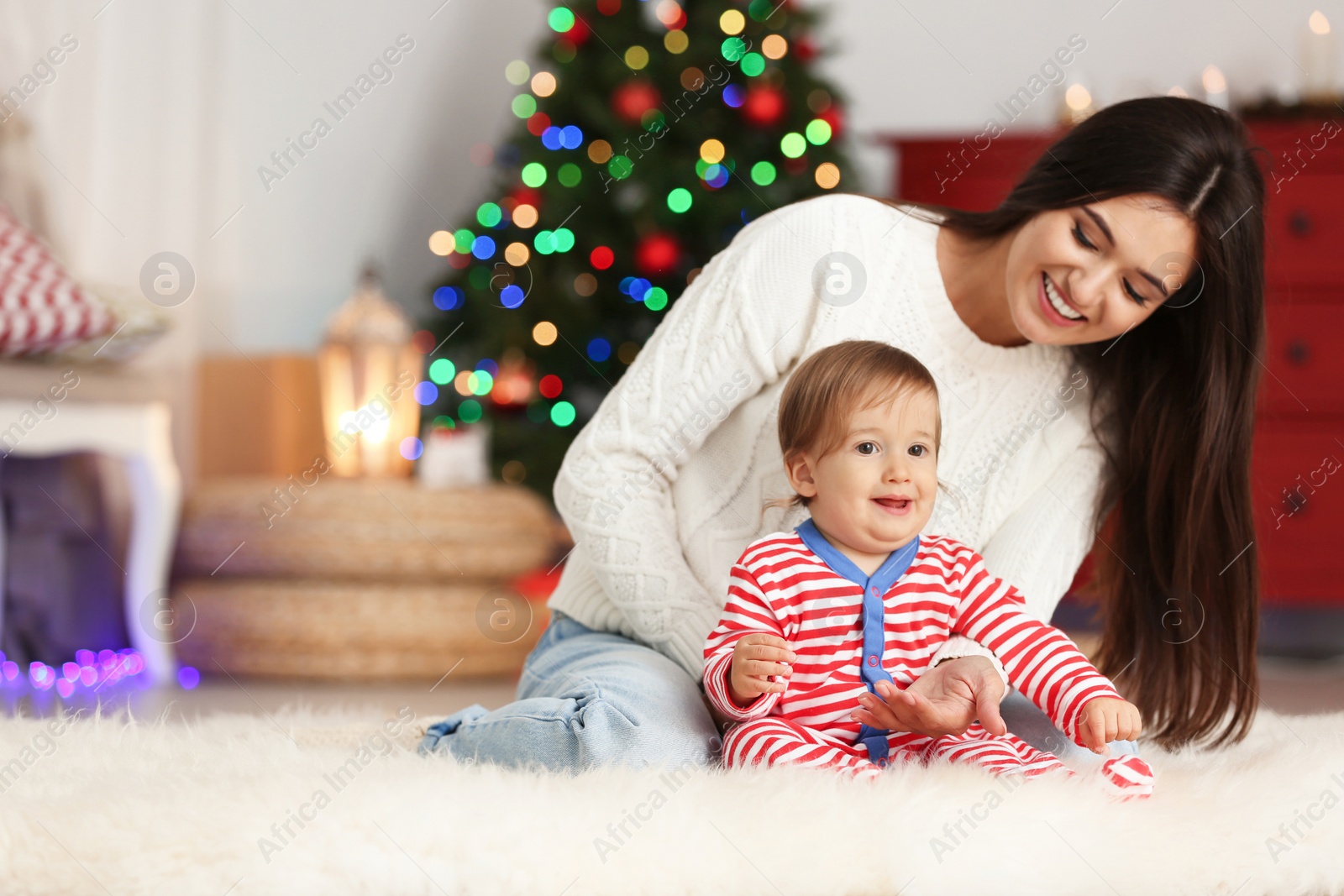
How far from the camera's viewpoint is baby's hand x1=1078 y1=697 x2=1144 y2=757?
36.4 inches

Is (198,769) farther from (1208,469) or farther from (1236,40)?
(1236,40)

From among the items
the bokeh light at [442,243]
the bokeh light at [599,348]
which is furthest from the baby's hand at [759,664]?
the bokeh light at [442,243]

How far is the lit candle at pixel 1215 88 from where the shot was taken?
2773 mm

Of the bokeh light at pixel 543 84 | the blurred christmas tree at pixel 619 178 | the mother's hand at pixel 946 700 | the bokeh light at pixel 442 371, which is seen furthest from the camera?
the bokeh light at pixel 442 371

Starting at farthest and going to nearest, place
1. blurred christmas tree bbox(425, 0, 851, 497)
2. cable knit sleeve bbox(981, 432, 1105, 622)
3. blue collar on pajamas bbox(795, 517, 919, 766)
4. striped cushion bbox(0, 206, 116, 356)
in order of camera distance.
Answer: blurred christmas tree bbox(425, 0, 851, 497) → striped cushion bbox(0, 206, 116, 356) → cable knit sleeve bbox(981, 432, 1105, 622) → blue collar on pajamas bbox(795, 517, 919, 766)

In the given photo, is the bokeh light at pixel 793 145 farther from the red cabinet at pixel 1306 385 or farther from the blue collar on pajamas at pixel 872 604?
the blue collar on pajamas at pixel 872 604

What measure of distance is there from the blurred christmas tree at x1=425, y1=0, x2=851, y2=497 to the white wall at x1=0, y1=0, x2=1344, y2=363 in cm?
22

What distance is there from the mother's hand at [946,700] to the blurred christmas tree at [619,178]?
1830 mm

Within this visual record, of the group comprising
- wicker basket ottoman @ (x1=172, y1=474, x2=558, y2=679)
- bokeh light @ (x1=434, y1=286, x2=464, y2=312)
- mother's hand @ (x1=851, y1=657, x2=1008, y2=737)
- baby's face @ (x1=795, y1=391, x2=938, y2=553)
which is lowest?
wicker basket ottoman @ (x1=172, y1=474, x2=558, y2=679)

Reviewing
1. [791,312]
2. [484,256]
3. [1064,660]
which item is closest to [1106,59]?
[484,256]

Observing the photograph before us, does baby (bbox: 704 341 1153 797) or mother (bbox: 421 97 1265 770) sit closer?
baby (bbox: 704 341 1153 797)

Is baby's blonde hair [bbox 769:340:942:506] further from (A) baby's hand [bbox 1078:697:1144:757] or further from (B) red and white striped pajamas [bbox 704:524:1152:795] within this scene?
(A) baby's hand [bbox 1078:697:1144:757]

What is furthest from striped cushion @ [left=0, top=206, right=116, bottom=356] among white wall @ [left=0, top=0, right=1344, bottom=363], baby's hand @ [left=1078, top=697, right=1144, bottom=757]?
baby's hand @ [left=1078, top=697, right=1144, bottom=757]

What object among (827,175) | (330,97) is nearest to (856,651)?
(827,175)
